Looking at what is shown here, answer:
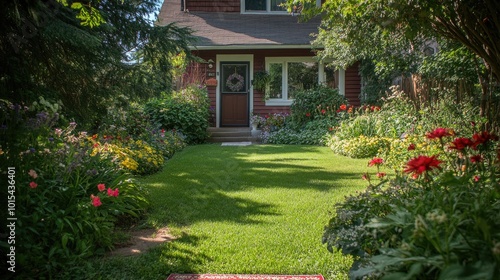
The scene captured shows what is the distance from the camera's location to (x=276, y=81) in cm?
1475

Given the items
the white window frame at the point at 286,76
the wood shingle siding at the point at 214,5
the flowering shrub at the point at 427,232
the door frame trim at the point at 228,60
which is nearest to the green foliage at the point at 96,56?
the flowering shrub at the point at 427,232

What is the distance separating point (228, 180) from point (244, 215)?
2.01 m

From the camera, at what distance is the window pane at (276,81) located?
14.7 metres

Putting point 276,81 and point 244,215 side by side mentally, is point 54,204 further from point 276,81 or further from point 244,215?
point 276,81

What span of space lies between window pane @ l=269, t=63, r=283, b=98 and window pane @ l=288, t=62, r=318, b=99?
31cm

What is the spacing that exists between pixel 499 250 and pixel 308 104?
11652 mm

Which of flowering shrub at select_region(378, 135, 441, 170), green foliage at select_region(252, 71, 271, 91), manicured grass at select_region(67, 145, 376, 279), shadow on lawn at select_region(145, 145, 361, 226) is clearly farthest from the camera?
green foliage at select_region(252, 71, 271, 91)

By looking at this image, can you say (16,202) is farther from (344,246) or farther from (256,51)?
(256,51)

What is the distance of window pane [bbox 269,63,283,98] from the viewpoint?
14.7 metres

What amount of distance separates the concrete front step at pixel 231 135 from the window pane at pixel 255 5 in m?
5.07

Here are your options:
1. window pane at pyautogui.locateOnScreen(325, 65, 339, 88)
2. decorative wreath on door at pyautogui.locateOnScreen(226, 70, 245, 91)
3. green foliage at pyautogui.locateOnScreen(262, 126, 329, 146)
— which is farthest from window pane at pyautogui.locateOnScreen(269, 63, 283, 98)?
green foliage at pyautogui.locateOnScreen(262, 126, 329, 146)

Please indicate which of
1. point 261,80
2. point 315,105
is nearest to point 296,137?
point 315,105

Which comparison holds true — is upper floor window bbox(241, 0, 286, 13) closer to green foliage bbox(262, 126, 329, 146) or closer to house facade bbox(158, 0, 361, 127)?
house facade bbox(158, 0, 361, 127)

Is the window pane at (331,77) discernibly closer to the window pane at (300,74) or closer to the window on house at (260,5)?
the window pane at (300,74)
